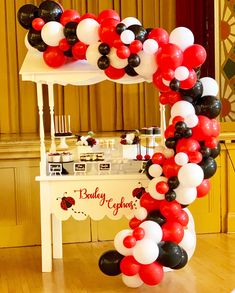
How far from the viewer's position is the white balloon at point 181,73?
3.56 metres

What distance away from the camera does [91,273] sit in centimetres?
399

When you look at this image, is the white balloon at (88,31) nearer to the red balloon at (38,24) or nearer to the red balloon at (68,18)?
the red balloon at (68,18)

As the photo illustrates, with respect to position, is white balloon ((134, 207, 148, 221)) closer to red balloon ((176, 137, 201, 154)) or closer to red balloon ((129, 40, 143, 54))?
red balloon ((176, 137, 201, 154))

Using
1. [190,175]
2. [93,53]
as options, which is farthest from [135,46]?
[190,175]

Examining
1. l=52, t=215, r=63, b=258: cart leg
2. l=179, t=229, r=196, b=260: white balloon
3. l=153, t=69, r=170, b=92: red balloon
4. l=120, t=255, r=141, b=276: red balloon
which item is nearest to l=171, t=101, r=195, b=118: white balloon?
l=153, t=69, r=170, b=92: red balloon

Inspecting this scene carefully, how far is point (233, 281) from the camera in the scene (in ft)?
12.3

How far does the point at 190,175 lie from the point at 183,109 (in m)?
0.42

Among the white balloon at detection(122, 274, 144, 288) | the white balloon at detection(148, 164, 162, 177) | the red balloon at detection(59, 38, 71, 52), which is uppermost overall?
the red balloon at detection(59, 38, 71, 52)

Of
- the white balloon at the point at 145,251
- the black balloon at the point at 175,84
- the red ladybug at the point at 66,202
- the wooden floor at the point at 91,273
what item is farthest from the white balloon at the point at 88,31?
the wooden floor at the point at 91,273

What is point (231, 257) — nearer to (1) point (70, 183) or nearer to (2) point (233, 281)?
(2) point (233, 281)

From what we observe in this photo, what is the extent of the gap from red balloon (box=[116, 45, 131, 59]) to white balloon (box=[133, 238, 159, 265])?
113 cm

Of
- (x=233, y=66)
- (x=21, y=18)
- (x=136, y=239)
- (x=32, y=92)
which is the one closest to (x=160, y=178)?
(x=136, y=239)

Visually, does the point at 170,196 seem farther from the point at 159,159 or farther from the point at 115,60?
the point at 115,60

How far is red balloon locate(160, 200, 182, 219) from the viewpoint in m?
3.66
